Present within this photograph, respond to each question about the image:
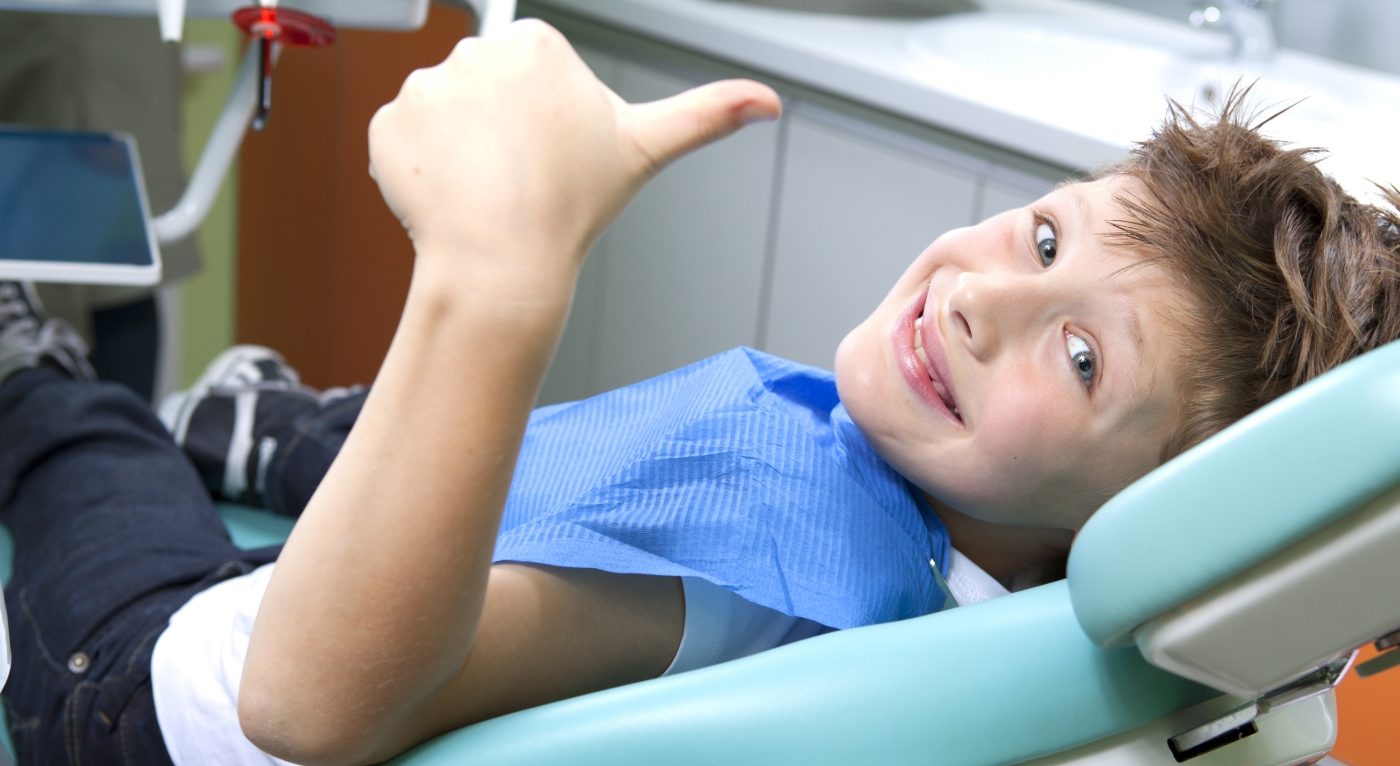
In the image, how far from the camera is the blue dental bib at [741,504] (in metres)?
0.80

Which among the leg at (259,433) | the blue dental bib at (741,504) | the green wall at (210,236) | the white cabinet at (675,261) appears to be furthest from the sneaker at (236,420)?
the green wall at (210,236)

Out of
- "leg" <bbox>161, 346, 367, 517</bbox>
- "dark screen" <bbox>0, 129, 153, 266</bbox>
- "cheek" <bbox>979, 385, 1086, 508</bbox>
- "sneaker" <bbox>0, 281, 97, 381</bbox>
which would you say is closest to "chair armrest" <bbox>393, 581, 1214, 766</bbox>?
"cheek" <bbox>979, 385, 1086, 508</bbox>

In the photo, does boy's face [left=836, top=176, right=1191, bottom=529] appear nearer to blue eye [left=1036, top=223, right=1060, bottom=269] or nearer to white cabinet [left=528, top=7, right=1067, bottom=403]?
blue eye [left=1036, top=223, right=1060, bottom=269]

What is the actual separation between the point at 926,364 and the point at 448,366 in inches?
14.7

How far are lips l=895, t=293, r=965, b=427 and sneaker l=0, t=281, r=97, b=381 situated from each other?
0.84 meters

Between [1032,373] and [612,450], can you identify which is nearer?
[1032,373]

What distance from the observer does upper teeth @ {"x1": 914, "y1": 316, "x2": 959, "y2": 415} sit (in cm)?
89

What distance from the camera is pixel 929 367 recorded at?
900 millimetres

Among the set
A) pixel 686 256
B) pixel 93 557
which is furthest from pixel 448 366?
pixel 686 256

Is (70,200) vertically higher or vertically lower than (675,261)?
higher

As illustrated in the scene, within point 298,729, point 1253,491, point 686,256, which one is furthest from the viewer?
point 686,256

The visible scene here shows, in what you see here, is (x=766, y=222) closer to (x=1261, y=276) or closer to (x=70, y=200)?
(x=70, y=200)

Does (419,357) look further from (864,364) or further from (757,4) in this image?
(757,4)

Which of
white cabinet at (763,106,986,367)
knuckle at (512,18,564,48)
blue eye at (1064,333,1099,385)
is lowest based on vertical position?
white cabinet at (763,106,986,367)
